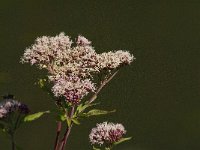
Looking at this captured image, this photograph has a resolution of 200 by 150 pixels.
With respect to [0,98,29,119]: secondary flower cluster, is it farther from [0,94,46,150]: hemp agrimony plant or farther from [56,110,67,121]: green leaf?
[56,110,67,121]: green leaf

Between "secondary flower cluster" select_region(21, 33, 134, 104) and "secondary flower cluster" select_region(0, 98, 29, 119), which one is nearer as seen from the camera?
"secondary flower cluster" select_region(21, 33, 134, 104)

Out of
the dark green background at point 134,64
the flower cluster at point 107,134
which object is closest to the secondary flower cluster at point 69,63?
the flower cluster at point 107,134

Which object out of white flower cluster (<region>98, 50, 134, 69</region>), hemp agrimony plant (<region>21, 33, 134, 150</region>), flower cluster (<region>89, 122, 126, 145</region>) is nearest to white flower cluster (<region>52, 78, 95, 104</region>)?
hemp agrimony plant (<region>21, 33, 134, 150</region>)

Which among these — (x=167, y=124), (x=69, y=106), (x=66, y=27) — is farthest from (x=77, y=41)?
(x=167, y=124)

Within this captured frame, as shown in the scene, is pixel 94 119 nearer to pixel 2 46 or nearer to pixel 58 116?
pixel 2 46

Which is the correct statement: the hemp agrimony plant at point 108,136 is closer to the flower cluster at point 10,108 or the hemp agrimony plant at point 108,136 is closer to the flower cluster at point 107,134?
the flower cluster at point 107,134

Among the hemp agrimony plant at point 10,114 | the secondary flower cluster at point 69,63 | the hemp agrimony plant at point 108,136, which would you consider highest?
the secondary flower cluster at point 69,63
